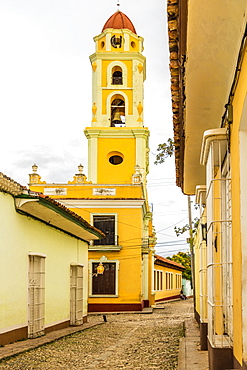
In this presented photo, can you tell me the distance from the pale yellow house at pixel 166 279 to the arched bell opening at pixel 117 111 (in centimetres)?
964

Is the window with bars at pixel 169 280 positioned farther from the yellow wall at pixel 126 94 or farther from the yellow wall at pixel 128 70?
the yellow wall at pixel 128 70

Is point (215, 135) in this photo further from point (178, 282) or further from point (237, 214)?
point (178, 282)

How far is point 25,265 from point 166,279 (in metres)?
31.9

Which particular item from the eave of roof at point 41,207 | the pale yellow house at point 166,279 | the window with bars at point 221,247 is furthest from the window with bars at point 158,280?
the window with bars at point 221,247

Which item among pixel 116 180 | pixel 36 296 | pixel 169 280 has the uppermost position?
pixel 116 180

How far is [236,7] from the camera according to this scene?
155 inches

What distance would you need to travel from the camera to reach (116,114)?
30047mm

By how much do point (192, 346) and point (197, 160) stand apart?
3.00 m

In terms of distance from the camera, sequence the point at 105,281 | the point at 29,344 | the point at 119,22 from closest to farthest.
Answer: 1. the point at 29,344
2. the point at 105,281
3. the point at 119,22

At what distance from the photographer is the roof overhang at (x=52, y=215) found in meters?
11.2

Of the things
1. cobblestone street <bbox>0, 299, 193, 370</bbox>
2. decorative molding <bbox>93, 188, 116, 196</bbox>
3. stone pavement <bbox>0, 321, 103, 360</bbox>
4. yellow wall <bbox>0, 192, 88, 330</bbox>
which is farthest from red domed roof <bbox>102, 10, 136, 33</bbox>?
stone pavement <bbox>0, 321, 103, 360</bbox>

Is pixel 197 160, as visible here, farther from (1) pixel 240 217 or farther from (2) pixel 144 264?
(2) pixel 144 264

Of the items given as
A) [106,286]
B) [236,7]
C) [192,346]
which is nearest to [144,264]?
[106,286]

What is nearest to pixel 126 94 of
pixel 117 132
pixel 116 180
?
pixel 117 132
